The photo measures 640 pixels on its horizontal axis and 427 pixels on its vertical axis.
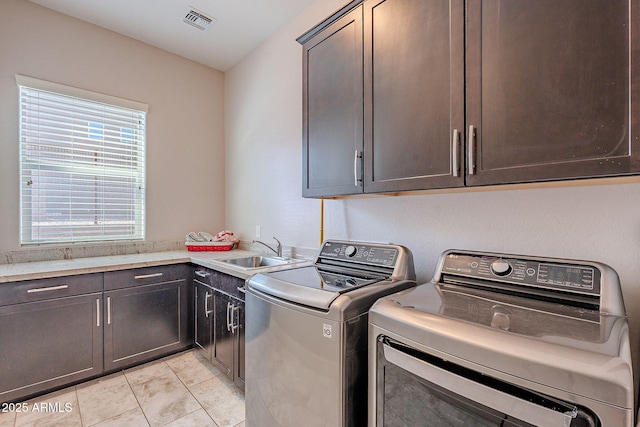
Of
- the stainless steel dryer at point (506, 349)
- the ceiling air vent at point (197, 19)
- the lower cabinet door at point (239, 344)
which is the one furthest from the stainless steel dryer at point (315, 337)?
the ceiling air vent at point (197, 19)

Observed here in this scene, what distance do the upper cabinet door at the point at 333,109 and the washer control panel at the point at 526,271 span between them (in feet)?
2.00

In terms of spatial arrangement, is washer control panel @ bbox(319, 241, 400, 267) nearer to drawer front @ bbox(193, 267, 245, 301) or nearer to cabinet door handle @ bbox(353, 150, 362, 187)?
cabinet door handle @ bbox(353, 150, 362, 187)

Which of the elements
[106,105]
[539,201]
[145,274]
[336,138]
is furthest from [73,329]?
[539,201]

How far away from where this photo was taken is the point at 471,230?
1468 millimetres

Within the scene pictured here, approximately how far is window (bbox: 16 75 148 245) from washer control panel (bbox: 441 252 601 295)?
9.44 feet

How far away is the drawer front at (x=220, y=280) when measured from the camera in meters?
1.95

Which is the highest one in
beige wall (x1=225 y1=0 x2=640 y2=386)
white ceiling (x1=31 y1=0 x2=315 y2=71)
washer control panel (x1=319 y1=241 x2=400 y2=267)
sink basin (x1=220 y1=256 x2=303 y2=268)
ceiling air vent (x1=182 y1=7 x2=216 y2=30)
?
white ceiling (x1=31 y1=0 x2=315 y2=71)

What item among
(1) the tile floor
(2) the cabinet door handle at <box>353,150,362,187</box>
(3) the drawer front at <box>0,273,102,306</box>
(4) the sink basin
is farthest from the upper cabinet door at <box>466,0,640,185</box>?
(3) the drawer front at <box>0,273,102,306</box>

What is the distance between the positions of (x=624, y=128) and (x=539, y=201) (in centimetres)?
49

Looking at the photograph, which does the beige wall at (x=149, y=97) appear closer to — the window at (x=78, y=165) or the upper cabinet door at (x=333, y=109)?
the window at (x=78, y=165)

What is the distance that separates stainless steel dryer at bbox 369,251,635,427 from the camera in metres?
0.63

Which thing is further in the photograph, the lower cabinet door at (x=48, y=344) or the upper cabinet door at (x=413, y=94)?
the lower cabinet door at (x=48, y=344)

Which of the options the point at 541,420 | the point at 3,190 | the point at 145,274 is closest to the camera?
the point at 541,420

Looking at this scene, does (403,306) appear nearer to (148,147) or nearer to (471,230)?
(471,230)
